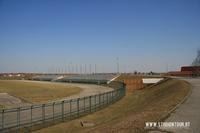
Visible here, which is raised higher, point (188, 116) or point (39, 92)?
point (188, 116)

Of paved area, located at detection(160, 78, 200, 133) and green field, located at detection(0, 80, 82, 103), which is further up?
paved area, located at detection(160, 78, 200, 133)

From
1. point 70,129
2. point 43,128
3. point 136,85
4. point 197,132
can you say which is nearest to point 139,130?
point 197,132

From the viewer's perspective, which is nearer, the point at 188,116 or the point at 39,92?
the point at 188,116

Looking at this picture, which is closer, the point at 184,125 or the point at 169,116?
the point at 184,125

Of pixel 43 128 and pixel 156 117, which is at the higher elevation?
pixel 156 117

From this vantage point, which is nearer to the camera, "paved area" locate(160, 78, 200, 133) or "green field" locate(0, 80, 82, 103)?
"paved area" locate(160, 78, 200, 133)

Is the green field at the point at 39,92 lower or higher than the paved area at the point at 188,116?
lower

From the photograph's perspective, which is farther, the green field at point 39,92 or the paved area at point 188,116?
the green field at point 39,92

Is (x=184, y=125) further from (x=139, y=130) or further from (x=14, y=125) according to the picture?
(x=14, y=125)

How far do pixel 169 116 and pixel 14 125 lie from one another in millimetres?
11840

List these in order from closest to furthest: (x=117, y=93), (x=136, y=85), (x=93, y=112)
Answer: (x=93, y=112) → (x=117, y=93) → (x=136, y=85)

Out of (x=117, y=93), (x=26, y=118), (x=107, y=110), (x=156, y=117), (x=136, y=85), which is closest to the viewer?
(x=156, y=117)

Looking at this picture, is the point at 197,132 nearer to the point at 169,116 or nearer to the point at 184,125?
the point at 184,125

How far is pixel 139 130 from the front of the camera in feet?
53.2
